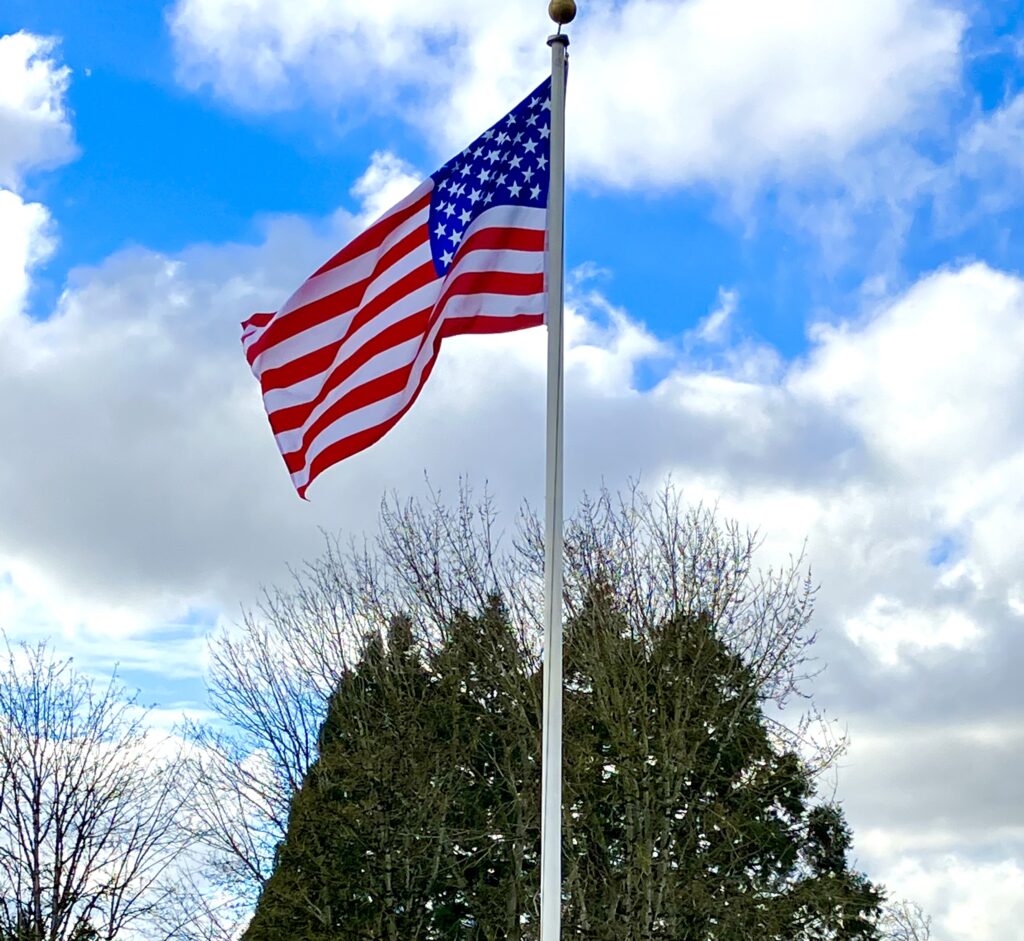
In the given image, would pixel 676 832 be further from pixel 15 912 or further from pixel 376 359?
pixel 376 359

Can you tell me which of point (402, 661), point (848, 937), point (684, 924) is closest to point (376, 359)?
point (684, 924)

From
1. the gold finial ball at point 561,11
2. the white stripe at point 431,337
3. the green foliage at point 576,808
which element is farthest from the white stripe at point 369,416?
the green foliage at point 576,808

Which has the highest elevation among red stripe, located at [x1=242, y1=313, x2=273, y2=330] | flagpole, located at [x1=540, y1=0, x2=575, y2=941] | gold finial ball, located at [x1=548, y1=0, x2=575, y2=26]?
gold finial ball, located at [x1=548, y1=0, x2=575, y2=26]

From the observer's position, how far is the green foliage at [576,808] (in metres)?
24.3

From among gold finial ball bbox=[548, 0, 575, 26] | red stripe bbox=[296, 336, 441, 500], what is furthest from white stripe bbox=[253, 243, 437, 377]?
gold finial ball bbox=[548, 0, 575, 26]

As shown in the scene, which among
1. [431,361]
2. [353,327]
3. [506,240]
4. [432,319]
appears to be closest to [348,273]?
[353,327]

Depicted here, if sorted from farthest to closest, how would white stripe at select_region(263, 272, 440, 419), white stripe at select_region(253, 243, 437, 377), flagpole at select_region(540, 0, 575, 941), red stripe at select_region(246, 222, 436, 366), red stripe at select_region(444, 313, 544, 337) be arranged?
white stripe at select_region(253, 243, 437, 377), red stripe at select_region(246, 222, 436, 366), white stripe at select_region(263, 272, 440, 419), red stripe at select_region(444, 313, 544, 337), flagpole at select_region(540, 0, 575, 941)

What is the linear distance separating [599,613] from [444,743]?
489cm

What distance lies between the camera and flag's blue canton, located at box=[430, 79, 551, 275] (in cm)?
927

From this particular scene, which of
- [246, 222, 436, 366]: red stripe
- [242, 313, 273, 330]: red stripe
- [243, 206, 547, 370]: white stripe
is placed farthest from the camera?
[242, 313, 273, 330]: red stripe

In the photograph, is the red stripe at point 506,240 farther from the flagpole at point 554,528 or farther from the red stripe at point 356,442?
the red stripe at point 356,442

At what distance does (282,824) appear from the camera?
99.4 ft

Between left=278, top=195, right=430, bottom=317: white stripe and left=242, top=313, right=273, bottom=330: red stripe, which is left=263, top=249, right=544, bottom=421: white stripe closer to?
left=278, top=195, right=430, bottom=317: white stripe

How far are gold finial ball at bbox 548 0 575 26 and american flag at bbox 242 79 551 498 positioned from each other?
1.73ft
